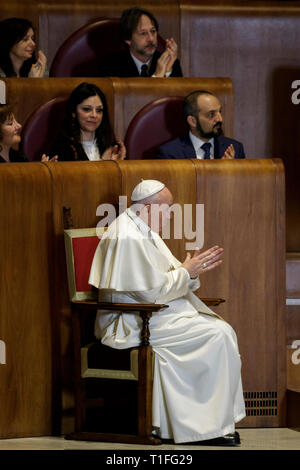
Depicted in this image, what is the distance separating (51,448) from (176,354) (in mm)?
638

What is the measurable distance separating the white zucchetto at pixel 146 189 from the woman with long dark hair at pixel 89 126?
2.74 ft

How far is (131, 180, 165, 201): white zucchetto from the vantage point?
4.28 meters

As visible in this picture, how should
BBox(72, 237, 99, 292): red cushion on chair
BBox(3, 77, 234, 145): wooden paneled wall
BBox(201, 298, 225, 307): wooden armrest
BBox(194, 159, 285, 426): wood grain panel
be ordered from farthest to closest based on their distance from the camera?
BBox(3, 77, 234, 145): wooden paneled wall < BBox(194, 159, 285, 426): wood grain panel < BBox(201, 298, 225, 307): wooden armrest < BBox(72, 237, 99, 292): red cushion on chair

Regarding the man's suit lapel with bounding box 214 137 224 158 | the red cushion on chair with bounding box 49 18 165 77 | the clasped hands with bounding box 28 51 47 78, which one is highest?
the red cushion on chair with bounding box 49 18 165 77

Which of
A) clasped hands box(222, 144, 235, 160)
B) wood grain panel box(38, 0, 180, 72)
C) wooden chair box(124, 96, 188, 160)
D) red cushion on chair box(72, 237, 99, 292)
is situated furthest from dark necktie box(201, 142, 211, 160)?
wood grain panel box(38, 0, 180, 72)

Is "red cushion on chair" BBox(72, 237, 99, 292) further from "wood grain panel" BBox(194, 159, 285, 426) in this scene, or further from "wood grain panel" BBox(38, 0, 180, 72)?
"wood grain panel" BBox(38, 0, 180, 72)

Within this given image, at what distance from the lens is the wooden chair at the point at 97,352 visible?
4152mm

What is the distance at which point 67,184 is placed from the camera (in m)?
4.48

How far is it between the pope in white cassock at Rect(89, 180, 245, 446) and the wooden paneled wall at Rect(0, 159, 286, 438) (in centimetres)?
28

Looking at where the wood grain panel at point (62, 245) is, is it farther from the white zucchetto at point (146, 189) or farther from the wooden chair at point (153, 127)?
the wooden chair at point (153, 127)

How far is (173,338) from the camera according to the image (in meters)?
4.22

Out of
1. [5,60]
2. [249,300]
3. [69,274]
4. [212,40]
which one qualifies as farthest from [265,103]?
[69,274]

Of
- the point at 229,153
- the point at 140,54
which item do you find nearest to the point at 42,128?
the point at 140,54

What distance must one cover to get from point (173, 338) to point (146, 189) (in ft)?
2.07
